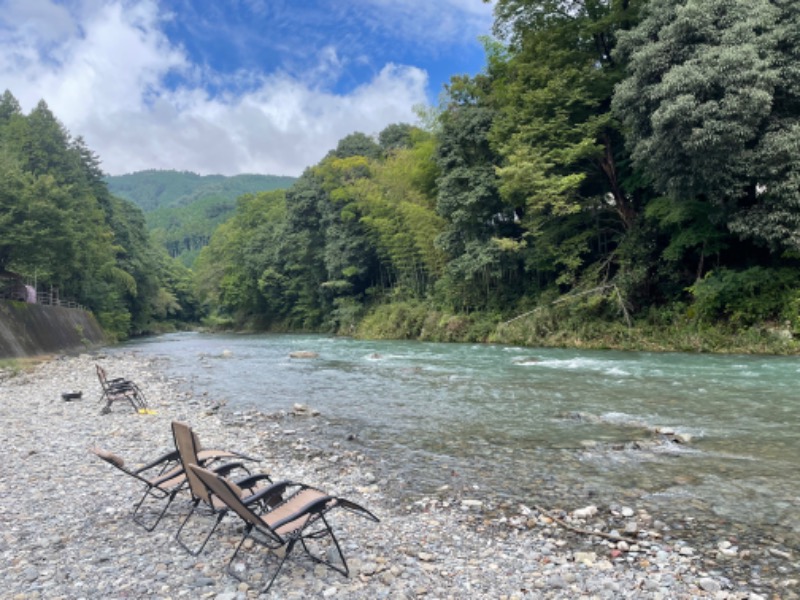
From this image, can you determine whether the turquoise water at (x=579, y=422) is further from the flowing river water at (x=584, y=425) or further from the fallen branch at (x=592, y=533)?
the fallen branch at (x=592, y=533)

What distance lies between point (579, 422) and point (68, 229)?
30.1 metres

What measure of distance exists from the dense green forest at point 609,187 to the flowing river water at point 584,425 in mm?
4341

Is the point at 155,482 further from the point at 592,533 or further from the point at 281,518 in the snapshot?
the point at 592,533

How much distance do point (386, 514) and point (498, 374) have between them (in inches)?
427

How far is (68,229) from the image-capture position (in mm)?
28812

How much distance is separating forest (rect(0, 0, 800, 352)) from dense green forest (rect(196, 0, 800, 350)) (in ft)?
0.26

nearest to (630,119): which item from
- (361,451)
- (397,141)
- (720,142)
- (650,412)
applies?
(720,142)

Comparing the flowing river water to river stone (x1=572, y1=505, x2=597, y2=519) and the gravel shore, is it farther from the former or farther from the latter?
the gravel shore

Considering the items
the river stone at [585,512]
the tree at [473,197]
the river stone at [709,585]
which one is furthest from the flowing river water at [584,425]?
the tree at [473,197]

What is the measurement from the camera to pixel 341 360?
2222cm

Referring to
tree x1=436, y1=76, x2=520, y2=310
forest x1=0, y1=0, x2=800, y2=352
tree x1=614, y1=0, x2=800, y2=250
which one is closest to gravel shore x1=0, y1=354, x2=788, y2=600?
tree x1=614, y1=0, x2=800, y2=250

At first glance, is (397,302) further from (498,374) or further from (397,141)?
(498,374)

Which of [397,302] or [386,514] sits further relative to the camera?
[397,302]

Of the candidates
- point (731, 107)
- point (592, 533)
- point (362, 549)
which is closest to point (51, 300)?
point (362, 549)
